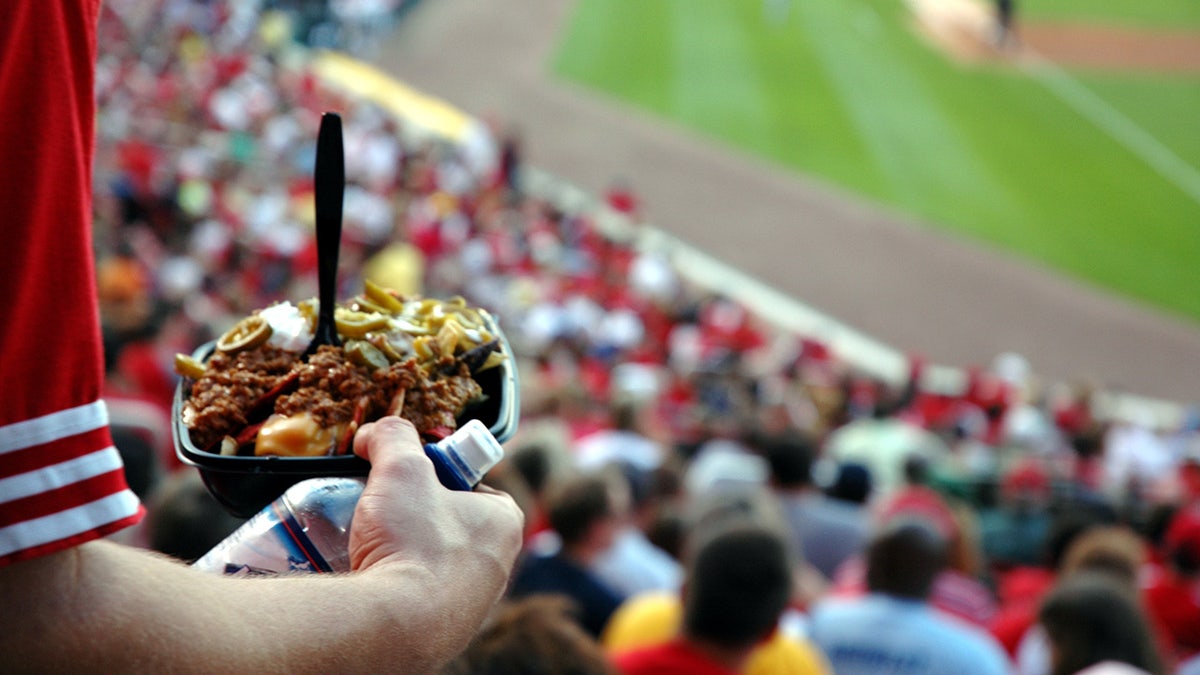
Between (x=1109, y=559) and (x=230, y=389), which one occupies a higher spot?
(x=1109, y=559)

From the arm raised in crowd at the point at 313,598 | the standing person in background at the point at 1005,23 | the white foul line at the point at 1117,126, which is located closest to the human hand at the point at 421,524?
the arm raised in crowd at the point at 313,598

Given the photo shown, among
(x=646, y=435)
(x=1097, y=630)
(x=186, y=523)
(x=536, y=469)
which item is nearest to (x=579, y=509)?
(x=536, y=469)

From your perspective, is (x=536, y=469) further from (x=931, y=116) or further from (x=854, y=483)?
(x=931, y=116)

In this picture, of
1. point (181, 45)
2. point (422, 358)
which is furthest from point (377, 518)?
point (181, 45)

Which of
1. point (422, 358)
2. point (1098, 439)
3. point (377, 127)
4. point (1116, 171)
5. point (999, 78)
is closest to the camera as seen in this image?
point (422, 358)

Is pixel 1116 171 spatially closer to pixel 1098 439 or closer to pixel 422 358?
pixel 1098 439

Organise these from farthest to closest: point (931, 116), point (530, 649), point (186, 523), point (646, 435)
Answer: point (931, 116)
point (646, 435)
point (186, 523)
point (530, 649)

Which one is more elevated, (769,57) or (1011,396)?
(769,57)

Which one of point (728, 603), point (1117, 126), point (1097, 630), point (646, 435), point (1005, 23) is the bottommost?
point (646, 435)
